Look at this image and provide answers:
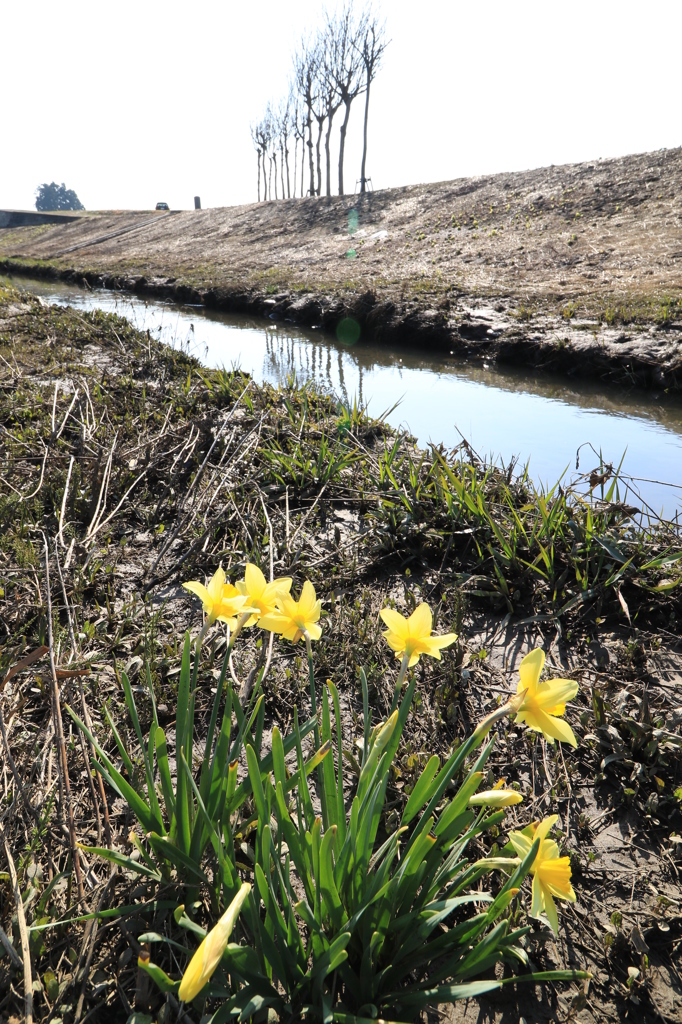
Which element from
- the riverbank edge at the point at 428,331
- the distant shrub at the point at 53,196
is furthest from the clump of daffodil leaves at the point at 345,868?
the distant shrub at the point at 53,196

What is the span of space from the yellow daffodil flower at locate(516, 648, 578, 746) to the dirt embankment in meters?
5.86

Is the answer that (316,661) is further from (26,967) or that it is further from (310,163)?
(310,163)

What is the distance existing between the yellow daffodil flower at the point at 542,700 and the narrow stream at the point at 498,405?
191 centimetres

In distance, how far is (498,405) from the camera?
5.62m

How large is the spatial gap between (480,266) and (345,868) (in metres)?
12.3

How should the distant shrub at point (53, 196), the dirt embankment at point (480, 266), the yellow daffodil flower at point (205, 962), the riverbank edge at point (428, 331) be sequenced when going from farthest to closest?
1. the distant shrub at point (53, 196)
2. the dirt embankment at point (480, 266)
3. the riverbank edge at point (428, 331)
4. the yellow daffodil flower at point (205, 962)

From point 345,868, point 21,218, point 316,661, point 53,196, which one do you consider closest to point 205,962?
point 345,868

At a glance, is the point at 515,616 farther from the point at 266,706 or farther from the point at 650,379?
the point at 650,379

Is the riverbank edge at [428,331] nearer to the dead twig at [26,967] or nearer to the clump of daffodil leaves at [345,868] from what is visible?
the clump of daffodil leaves at [345,868]

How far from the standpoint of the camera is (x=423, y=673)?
194 centimetres

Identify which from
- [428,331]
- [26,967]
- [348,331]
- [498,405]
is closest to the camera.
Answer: [26,967]

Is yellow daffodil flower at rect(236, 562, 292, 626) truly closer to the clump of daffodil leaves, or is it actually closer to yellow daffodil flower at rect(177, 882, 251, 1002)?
the clump of daffodil leaves

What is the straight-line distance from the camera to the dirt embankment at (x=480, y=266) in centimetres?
705

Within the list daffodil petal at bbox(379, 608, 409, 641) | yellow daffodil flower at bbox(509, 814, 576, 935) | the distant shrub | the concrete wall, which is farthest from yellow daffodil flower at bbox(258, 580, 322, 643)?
the distant shrub
